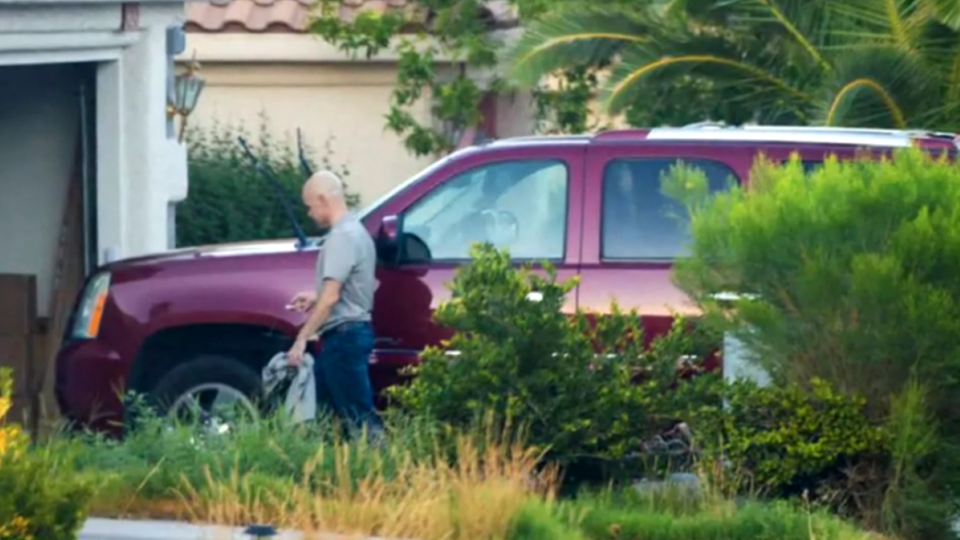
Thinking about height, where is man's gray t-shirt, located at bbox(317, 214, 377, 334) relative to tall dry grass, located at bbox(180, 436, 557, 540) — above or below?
above

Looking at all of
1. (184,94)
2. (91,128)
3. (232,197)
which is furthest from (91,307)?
(232,197)

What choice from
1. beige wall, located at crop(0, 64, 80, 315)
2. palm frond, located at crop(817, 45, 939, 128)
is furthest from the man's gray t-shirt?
palm frond, located at crop(817, 45, 939, 128)

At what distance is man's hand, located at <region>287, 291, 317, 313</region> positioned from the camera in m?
10.2

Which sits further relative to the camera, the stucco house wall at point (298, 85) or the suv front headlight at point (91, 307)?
the stucco house wall at point (298, 85)

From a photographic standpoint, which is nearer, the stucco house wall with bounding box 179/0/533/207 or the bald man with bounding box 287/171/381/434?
the bald man with bounding box 287/171/381/434

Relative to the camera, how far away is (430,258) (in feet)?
34.4

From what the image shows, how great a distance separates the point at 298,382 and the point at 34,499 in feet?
12.8

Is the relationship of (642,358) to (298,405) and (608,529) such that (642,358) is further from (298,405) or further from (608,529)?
(298,405)

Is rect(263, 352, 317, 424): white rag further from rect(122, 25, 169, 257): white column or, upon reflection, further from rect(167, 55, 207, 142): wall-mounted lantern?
rect(167, 55, 207, 142): wall-mounted lantern

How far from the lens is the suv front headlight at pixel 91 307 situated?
10695mm

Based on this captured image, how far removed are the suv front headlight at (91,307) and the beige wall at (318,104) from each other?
23.4 ft

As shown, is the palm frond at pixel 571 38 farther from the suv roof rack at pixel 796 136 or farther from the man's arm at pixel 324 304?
the man's arm at pixel 324 304

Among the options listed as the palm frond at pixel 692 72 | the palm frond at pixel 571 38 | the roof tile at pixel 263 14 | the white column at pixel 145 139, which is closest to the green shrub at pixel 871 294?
the white column at pixel 145 139

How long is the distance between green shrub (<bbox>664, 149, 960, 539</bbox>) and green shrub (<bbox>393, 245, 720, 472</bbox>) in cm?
53
